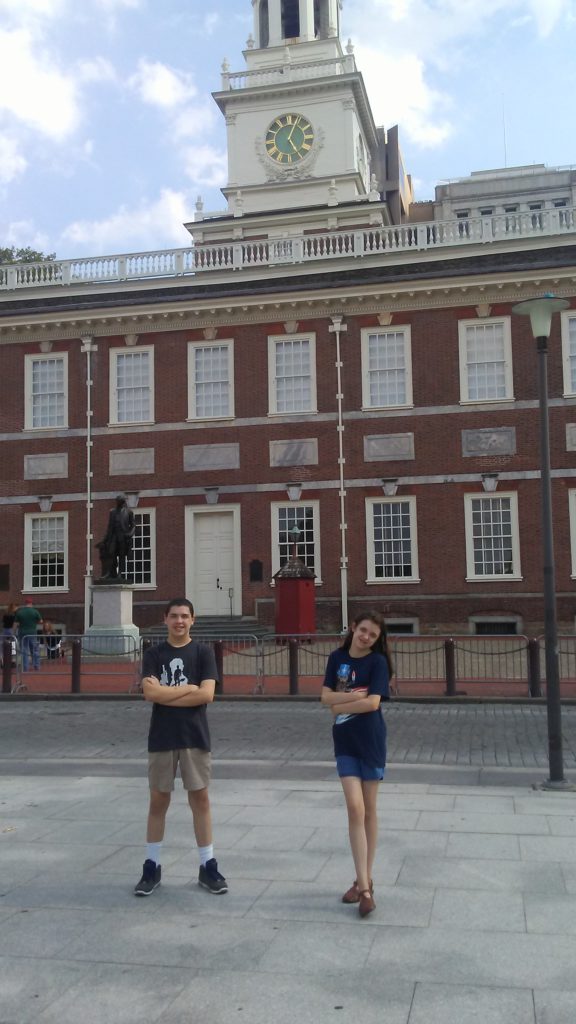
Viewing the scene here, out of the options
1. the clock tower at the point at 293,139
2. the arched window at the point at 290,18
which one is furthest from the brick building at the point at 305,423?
the arched window at the point at 290,18

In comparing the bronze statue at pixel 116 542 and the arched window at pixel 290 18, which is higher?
the arched window at pixel 290 18

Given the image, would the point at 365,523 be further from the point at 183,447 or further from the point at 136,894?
the point at 136,894

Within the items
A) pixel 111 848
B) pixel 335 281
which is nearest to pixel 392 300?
pixel 335 281

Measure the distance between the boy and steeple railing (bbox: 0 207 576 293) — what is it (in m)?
24.8

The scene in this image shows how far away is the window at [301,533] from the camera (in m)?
27.4

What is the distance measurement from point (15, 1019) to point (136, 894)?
171 cm

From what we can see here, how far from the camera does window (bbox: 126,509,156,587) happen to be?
28.4 meters

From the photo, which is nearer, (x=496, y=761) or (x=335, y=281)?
(x=496, y=761)

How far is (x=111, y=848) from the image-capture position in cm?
730

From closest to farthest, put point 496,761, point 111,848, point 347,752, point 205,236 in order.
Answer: point 347,752 → point 111,848 → point 496,761 → point 205,236

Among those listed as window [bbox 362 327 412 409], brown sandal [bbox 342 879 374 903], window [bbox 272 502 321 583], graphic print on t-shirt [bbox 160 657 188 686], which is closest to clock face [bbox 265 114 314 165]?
window [bbox 362 327 412 409]

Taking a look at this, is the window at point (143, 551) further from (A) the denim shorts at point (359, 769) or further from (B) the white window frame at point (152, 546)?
(A) the denim shorts at point (359, 769)

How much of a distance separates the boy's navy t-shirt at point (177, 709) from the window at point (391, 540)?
2084 centimetres

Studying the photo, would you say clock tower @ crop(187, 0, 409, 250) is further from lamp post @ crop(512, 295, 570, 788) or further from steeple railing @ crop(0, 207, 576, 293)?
lamp post @ crop(512, 295, 570, 788)
